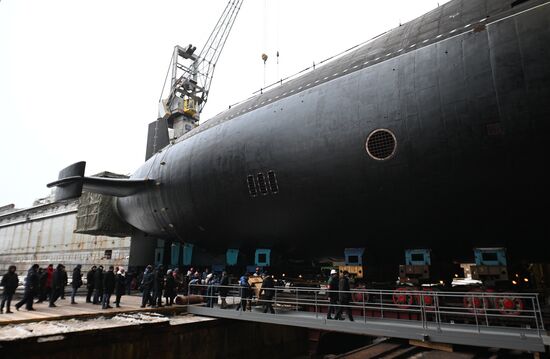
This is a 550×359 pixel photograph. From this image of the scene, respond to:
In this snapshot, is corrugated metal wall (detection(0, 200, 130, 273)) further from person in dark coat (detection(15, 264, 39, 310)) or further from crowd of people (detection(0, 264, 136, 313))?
person in dark coat (detection(15, 264, 39, 310))

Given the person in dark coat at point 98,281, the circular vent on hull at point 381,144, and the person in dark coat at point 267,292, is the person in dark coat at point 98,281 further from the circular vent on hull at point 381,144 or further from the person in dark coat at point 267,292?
the circular vent on hull at point 381,144

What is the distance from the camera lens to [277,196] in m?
12.3

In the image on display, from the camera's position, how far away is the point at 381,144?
974cm

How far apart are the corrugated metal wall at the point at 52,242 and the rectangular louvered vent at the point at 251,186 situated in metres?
20.5

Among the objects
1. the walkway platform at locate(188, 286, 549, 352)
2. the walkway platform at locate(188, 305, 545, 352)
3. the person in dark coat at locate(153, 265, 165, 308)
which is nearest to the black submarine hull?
the walkway platform at locate(188, 286, 549, 352)

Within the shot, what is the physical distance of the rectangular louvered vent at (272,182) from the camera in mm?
12164

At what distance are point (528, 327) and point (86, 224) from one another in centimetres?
2616

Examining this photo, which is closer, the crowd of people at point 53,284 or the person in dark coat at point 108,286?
the crowd of people at point 53,284

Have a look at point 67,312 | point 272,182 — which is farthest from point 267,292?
point 67,312

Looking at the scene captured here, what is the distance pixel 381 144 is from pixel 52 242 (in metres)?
46.6

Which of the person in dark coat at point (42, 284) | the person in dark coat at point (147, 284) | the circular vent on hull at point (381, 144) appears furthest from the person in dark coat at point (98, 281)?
the circular vent on hull at point (381, 144)

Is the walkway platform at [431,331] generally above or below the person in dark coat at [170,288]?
below

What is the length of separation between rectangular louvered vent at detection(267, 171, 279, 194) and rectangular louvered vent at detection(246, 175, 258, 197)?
0.77m

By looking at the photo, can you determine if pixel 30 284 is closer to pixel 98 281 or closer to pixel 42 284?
pixel 98 281
